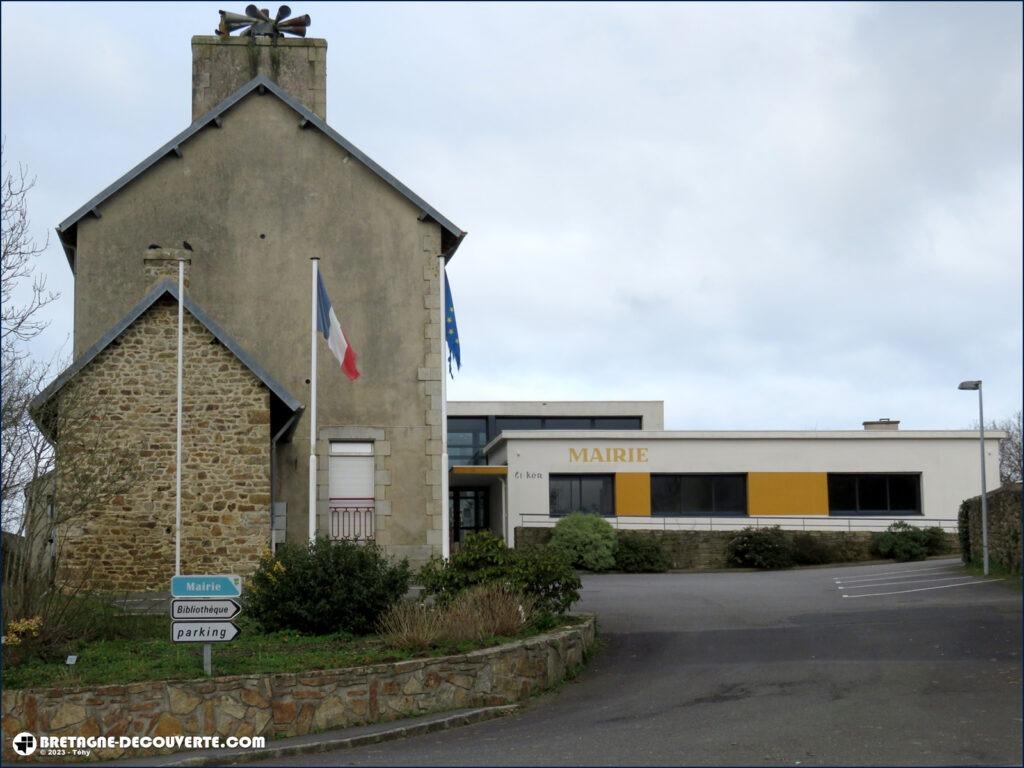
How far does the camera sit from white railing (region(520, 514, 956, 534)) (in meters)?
40.8

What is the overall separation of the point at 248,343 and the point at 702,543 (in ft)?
65.3

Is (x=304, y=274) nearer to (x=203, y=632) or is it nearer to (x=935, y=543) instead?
(x=203, y=632)

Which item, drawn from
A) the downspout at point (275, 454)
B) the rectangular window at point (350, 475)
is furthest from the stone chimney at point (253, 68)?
the downspout at point (275, 454)

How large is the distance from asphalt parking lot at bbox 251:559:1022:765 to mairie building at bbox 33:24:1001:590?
212 inches

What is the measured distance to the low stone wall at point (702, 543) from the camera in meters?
37.4

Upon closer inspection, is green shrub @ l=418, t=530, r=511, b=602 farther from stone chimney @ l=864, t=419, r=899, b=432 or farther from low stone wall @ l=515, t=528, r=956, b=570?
stone chimney @ l=864, t=419, r=899, b=432

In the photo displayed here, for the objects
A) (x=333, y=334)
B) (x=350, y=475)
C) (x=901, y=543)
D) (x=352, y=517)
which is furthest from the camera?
(x=901, y=543)

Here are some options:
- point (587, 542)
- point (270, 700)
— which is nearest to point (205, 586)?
point (270, 700)

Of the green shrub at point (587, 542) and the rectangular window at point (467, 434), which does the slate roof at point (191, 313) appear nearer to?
the green shrub at point (587, 542)

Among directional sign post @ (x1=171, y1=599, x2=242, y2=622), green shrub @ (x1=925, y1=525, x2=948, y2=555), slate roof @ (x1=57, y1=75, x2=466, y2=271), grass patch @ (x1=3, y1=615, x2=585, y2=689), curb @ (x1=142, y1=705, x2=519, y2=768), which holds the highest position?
slate roof @ (x1=57, y1=75, x2=466, y2=271)

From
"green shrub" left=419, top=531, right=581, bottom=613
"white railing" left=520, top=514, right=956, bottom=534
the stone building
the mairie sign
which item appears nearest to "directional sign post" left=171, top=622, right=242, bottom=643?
the mairie sign

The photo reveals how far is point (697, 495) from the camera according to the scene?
42.1m

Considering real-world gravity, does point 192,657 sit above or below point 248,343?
below

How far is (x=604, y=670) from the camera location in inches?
640
